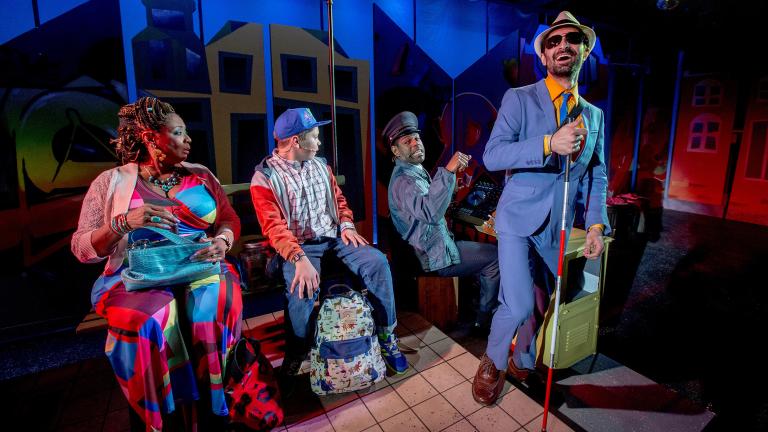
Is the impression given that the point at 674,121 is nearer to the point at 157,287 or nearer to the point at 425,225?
the point at 425,225

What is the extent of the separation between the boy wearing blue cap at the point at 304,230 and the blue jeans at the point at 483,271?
0.71m

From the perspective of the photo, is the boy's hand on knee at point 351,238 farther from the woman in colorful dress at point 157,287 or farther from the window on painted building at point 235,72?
the window on painted building at point 235,72

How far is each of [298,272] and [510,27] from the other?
4498 millimetres

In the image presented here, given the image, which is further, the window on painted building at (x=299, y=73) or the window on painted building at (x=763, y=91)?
the window on painted building at (x=763, y=91)

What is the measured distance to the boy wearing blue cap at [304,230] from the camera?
2664 millimetres

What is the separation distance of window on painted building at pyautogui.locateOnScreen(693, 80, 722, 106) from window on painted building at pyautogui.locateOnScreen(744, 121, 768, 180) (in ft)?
2.61

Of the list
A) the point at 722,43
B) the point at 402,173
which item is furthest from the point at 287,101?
the point at 722,43

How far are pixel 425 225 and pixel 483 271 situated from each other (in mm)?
693

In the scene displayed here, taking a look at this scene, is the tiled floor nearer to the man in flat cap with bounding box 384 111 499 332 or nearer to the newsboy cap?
the man in flat cap with bounding box 384 111 499 332

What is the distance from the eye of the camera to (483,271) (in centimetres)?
341

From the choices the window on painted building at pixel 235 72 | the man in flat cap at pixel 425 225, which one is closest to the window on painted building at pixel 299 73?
the window on painted building at pixel 235 72

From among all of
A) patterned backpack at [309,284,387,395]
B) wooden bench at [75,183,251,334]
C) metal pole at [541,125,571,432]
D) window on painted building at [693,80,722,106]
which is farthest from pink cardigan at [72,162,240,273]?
window on painted building at [693,80,722,106]

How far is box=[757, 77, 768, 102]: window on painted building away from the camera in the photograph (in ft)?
21.4

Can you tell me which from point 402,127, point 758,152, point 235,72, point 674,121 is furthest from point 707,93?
point 235,72
